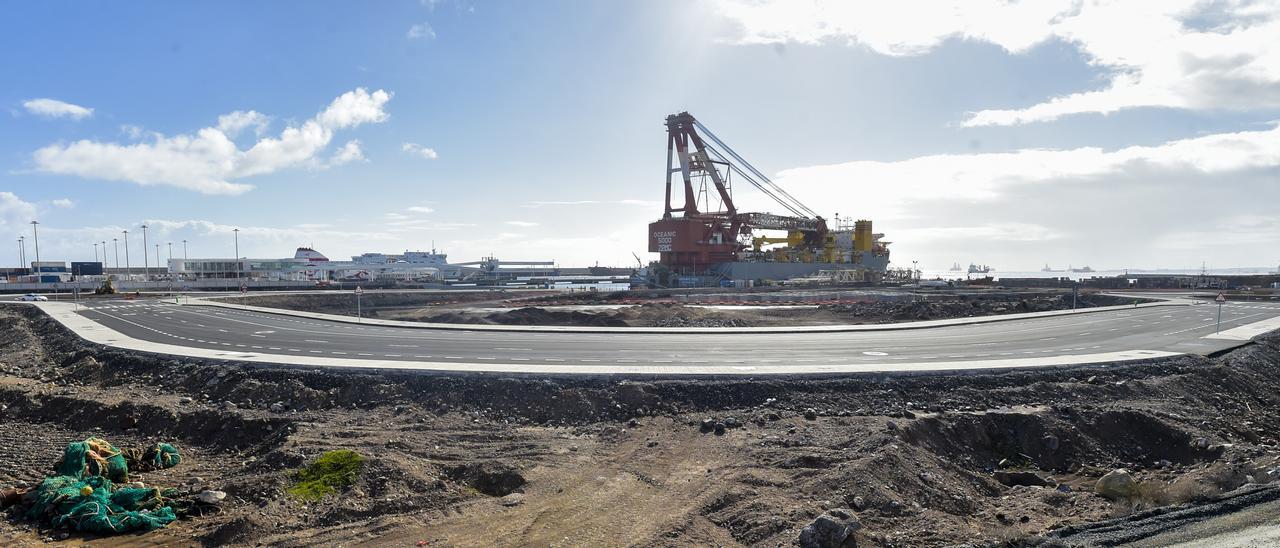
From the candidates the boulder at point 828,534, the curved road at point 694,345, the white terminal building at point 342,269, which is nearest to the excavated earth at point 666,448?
the boulder at point 828,534

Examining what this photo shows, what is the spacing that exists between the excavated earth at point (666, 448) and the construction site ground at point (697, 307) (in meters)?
17.7

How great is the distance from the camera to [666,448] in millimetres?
12555

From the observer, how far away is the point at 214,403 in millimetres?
16109

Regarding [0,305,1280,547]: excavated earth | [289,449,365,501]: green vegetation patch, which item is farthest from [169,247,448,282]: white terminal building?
[289,449,365,501]: green vegetation patch

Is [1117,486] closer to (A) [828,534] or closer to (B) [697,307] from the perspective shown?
(A) [828,534]

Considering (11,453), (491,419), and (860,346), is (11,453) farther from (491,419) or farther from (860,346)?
(860,346)

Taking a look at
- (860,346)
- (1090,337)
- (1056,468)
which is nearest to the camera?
(1056,468)

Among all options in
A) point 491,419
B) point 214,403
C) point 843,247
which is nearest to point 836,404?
point 491,419

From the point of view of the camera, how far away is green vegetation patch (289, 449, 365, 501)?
10672 mm

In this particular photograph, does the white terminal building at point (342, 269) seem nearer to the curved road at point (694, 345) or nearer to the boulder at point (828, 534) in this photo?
the curved road at point (694, 345)

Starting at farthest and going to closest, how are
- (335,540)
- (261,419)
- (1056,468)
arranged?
(261,419) → (1056,468) → (335,540)

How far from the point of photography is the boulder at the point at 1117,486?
11.0 m

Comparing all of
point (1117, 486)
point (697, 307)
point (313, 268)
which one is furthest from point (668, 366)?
point (313, 268)

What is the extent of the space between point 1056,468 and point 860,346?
32.5 feet
